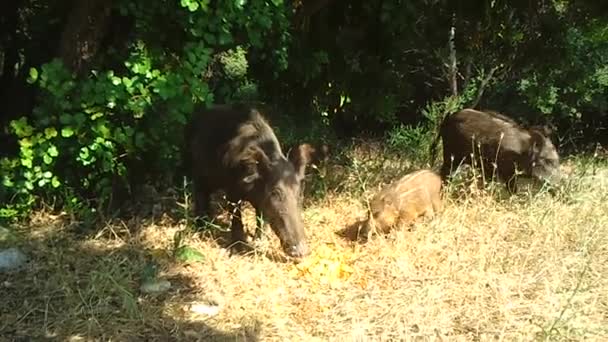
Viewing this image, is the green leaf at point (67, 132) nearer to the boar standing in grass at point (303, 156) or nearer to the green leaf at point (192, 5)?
the green leaf at point (192, 5)

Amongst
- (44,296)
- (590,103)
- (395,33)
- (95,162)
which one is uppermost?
(395,33)

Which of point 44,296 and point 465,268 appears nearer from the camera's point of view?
point 44,296

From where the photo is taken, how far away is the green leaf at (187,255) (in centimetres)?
590

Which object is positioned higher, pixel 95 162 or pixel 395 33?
pixel 395 33

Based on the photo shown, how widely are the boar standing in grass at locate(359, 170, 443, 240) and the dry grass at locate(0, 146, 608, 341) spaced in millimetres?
135

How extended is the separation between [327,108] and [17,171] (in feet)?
12.1

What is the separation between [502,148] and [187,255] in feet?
10.6

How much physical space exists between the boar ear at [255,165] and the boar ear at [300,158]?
0.93 feet

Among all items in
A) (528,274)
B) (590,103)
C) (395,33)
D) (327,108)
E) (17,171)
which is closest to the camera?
(528,274)

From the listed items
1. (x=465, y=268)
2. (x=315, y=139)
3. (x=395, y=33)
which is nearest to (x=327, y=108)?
(x=315, y=139)

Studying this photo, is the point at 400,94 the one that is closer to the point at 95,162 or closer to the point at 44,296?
the point at 95,162

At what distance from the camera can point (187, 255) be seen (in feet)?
19.4

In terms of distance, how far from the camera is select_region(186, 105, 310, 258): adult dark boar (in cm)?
602

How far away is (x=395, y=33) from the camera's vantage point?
792 cm
